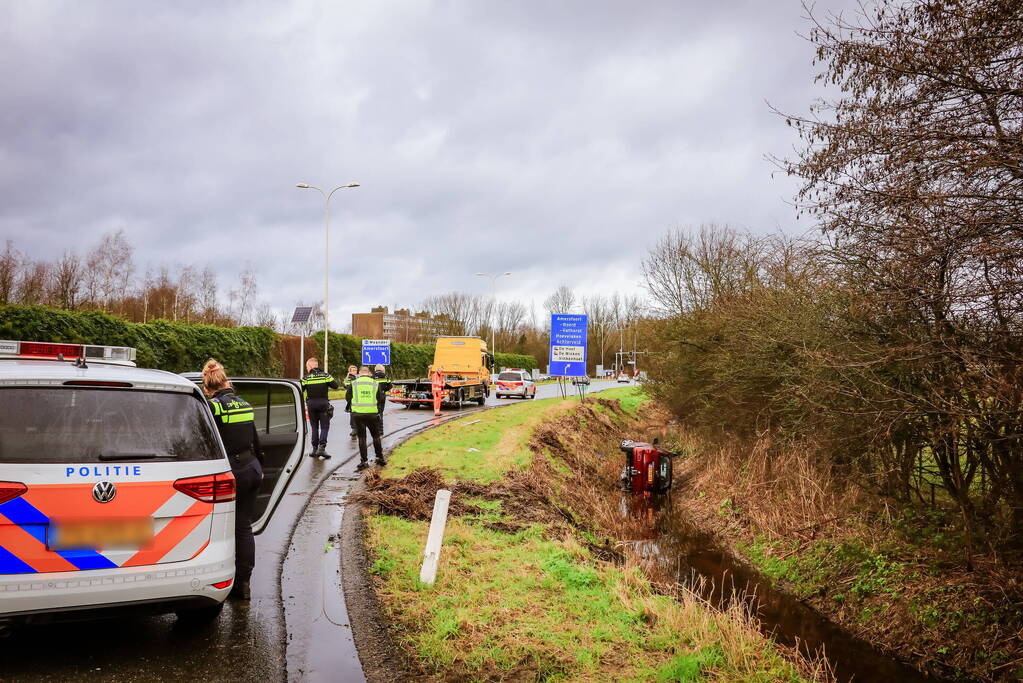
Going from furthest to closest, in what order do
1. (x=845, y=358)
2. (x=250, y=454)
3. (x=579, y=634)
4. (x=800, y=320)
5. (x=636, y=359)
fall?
(x=636, y=359) → (x=800, y=320) → (x=845, y=358) → (x=250, y=454) → (x=579, y=634)

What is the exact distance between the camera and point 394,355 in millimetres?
44969

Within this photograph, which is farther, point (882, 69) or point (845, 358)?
point (845, 358)

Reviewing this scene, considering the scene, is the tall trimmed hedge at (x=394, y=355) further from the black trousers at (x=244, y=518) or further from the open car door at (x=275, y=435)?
the black trousers at (x=244, y=518)

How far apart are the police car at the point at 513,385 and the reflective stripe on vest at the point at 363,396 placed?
2556 centimetres

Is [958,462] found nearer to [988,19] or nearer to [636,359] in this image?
[988,19]

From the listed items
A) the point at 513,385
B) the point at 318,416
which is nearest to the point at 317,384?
the point at 318,416

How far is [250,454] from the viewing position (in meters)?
5.15

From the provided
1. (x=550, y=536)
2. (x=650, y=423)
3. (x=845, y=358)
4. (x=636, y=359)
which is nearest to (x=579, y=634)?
(x=550, y=536)

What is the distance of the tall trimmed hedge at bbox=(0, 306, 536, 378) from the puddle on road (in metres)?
17.4

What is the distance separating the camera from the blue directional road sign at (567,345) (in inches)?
1054

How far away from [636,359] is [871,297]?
50.0ft

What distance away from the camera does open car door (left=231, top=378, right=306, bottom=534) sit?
19.1ft

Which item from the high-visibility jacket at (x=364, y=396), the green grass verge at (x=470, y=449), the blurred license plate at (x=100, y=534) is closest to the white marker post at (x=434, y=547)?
the blurred license plate at (x=100, y=534)

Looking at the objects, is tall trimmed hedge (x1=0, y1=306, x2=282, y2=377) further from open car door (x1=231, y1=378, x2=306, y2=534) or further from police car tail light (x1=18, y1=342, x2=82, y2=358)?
police car tail light (x1=18, y1=342, x2=82, y2=358)
